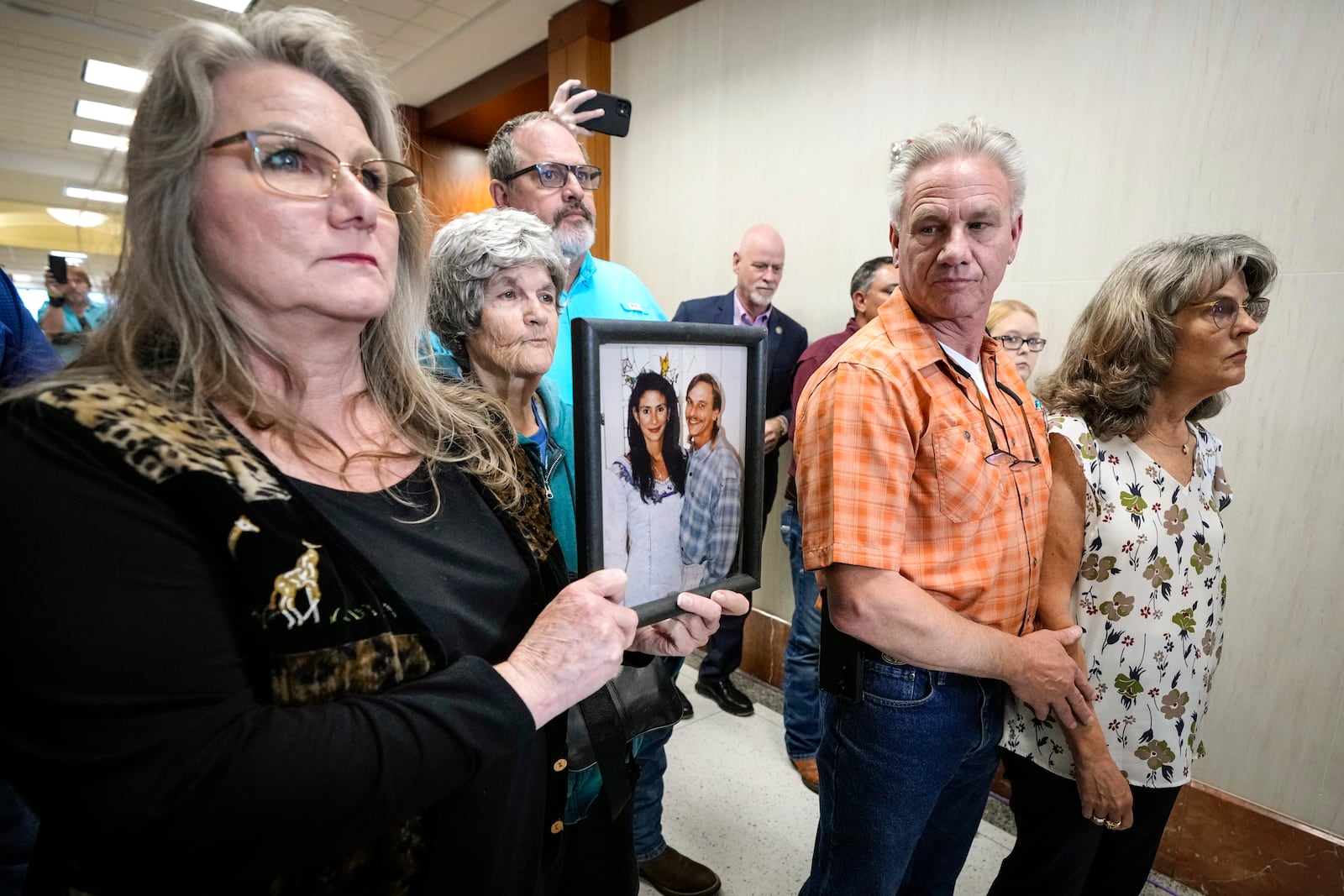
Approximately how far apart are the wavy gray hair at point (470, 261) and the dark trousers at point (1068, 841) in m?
1.34

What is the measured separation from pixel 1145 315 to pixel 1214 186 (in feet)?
3.20

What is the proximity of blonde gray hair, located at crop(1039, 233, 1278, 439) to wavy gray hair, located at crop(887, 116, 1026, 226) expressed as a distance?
0.37m

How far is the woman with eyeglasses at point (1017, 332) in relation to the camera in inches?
82.0

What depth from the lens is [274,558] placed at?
0.58 m

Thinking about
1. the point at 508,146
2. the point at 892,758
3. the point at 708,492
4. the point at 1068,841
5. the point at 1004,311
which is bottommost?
the point at 1068,841

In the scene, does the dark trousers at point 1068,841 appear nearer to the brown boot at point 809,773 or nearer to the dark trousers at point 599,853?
the dark trousers at point 599,853

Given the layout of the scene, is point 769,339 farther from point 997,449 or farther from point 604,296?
point 997,449

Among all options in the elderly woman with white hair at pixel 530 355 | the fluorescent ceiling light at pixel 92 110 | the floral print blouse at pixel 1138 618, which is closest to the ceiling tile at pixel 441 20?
the fluorescent ceiling light at pixel 92 110

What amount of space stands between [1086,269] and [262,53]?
2337 millimetres

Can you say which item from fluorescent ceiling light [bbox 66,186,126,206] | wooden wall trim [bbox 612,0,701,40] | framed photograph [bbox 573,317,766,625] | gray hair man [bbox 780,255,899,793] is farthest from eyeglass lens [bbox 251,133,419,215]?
wooden wall trim [bbox 612,0,701,40]

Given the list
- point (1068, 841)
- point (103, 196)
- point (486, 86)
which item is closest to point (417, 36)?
point (486, 86)

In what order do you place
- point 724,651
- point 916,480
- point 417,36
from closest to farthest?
point 916,480 → point 724,651 → point 417,36

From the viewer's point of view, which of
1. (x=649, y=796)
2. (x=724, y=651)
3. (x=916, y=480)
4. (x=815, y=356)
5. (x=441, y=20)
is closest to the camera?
(x=916, y=480)

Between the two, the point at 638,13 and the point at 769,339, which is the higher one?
the point at 638,13
